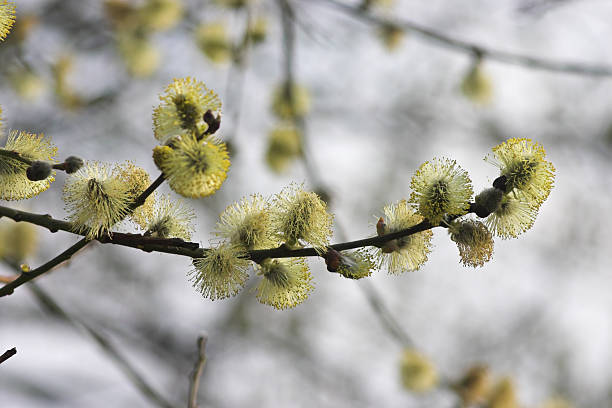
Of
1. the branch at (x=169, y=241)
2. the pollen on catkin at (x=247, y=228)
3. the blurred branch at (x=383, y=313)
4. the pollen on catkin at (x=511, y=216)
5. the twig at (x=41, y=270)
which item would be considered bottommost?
the twig at (x=41, y=270)

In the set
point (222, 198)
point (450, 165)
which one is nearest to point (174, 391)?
point (222, 198)

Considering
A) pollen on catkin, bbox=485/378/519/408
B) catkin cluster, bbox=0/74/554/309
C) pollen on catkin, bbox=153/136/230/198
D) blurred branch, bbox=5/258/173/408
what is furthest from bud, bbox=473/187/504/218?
pollen on catkin, bbox=485/378/519/408

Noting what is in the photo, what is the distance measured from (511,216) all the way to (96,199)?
1.07m

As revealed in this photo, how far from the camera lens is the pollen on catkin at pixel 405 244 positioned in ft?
5.07

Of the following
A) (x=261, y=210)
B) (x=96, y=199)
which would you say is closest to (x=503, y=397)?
(x=261, y=210)

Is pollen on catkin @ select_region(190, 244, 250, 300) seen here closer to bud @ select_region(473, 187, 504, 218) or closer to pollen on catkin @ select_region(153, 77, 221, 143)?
pollen on catkin @ select_region(153, 77, 221, 143)

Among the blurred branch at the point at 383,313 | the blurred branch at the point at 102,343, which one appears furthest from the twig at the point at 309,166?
the blurred branch at the point at 102,343

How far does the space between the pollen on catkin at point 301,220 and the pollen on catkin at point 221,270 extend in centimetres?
14

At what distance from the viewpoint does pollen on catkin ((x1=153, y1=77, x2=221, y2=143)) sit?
57.3 inches

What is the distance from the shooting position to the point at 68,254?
1418 mm

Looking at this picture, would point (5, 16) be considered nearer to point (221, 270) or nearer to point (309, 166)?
point (221, 270)

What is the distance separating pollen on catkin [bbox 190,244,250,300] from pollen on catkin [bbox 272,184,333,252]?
0.45ft

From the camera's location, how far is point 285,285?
1.59 m

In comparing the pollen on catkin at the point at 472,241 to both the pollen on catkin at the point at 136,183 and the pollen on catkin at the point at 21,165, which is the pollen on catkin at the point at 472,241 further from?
the pollen on catkin at the point at 21,165
